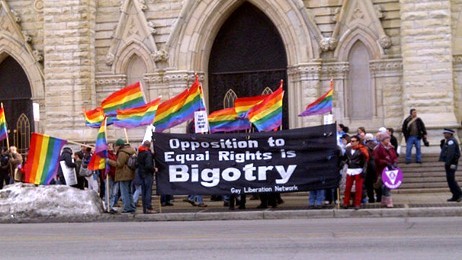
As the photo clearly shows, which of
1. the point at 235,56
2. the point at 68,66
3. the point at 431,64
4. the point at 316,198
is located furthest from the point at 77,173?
the point at 431,64

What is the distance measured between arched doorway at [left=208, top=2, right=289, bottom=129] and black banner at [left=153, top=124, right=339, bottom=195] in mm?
8016

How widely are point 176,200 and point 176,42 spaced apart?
20.2ft

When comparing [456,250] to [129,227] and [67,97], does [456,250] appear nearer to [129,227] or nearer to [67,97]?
[129,227]

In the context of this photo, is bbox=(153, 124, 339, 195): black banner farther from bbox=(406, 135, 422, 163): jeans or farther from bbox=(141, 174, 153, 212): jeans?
bbox=(406, 135, 422, 163): jeans

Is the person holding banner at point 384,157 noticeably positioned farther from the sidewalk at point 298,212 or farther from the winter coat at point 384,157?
the sidewalk at point 298,212

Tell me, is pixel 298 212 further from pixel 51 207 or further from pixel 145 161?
pixel 51 207

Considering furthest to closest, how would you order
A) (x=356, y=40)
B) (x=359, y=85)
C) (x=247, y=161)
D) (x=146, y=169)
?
(x=359, y=85)
(x=356, y=40)
(x=247, y=161)
(x=146, y=169)

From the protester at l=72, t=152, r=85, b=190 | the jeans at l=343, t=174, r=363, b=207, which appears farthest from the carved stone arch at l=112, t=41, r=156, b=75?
the jeans at l=343, t=174, r=363, b=207

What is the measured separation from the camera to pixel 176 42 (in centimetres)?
2808

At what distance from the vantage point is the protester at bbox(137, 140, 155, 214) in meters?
20.1

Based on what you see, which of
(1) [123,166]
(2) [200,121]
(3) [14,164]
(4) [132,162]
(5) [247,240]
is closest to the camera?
(5) [247,240]

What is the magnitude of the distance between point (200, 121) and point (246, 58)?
769 cm

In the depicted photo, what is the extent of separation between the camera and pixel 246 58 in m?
28.7

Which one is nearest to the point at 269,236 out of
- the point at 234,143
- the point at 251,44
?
the point at 234,143
